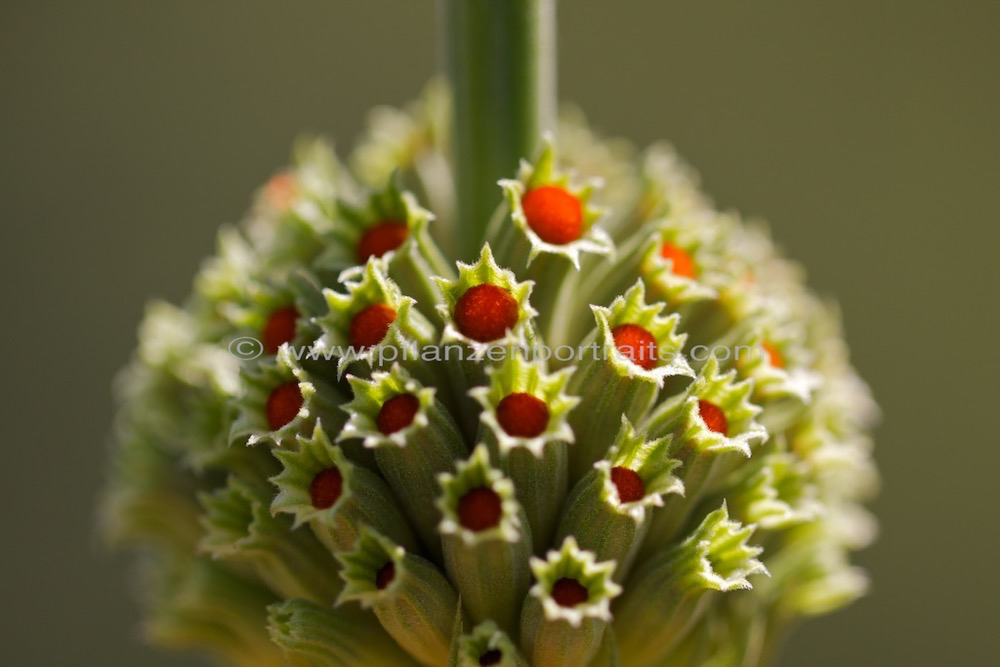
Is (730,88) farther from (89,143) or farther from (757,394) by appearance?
(757,394)

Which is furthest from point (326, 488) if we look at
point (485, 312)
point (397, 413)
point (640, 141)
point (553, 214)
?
point (640, 141)

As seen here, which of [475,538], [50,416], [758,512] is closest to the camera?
[475,538]

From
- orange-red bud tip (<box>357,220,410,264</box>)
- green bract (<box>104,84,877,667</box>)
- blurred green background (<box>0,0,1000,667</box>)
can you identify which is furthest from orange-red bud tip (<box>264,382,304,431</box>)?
blurred green background (<box>0,0,1000,667</box>)

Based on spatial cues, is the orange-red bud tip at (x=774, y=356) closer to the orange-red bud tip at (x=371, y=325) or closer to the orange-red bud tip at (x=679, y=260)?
the orange-red bud tip at (x=679, y=260)

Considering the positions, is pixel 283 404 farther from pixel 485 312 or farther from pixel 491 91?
pixel 491 91

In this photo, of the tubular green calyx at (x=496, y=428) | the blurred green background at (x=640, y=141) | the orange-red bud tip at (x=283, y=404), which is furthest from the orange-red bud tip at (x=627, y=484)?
the blurred green background at (x=640, y=141)

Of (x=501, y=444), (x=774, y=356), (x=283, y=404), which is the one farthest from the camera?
(x=774, y=356)

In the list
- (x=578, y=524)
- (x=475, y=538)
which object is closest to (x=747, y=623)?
(x=578, y=524)
